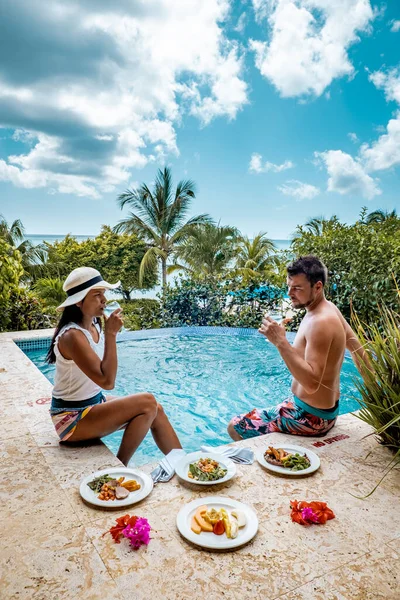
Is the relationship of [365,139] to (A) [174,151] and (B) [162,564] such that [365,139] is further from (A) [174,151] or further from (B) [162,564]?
(B) [162,564]

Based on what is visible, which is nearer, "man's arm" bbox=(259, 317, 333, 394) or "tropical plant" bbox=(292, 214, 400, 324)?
"man's arm" bbox=(259, 317, 333, 394)

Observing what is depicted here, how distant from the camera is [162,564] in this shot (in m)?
1.57

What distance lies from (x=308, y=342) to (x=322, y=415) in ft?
1.58

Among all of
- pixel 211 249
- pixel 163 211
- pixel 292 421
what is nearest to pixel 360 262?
pixel 292 421

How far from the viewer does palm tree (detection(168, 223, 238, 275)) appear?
19406mm

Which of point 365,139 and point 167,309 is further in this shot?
point 365,139

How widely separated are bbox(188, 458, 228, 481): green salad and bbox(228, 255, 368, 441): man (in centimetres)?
66

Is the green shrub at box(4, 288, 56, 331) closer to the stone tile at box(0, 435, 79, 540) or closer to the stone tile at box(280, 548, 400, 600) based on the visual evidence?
the stone tile at box(0, 435, 79, 540)

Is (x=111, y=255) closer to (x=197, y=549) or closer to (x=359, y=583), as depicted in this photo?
(x=197, y=549)

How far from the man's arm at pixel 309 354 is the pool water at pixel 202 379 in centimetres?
180

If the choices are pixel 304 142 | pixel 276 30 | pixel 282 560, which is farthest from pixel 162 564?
pixel 304 142

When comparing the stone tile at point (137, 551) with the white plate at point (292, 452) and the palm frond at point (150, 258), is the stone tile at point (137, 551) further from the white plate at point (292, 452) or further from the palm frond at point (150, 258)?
the palm frond at point (150, 258)

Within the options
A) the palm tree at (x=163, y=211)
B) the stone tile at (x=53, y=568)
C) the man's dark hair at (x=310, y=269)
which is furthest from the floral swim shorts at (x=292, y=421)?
the palm tree at (x=163, y=211)

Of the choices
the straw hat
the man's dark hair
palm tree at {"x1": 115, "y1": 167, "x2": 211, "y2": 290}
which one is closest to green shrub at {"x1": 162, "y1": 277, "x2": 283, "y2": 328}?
the man's dark hair
